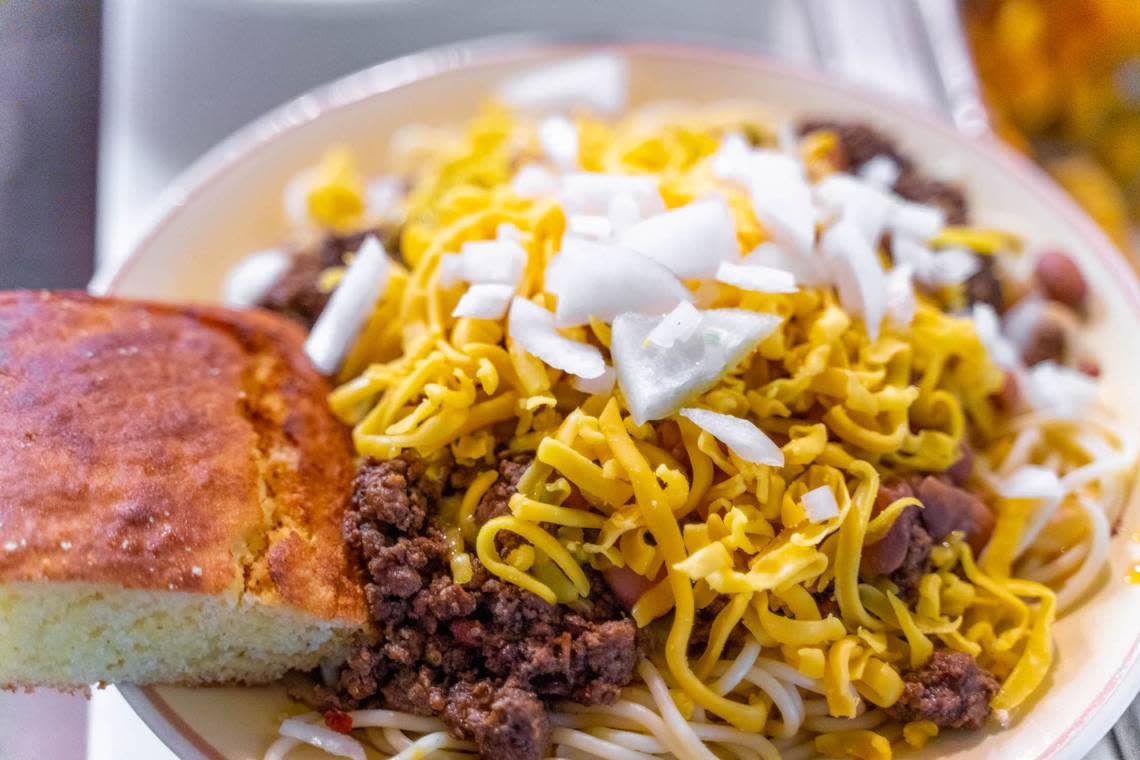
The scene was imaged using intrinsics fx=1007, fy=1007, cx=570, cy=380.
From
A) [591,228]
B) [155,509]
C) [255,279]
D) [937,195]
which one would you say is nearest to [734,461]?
[591,228]

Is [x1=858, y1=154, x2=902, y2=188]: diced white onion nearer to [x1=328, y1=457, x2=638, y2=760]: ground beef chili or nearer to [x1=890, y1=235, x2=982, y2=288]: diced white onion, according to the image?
[x1=890, y1=235, x2=982, y2=288]: diced white onion

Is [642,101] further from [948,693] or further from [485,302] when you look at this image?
[948,693]

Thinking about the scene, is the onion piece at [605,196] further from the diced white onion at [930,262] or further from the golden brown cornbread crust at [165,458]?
the golden brown cornbread crust at [165,458]

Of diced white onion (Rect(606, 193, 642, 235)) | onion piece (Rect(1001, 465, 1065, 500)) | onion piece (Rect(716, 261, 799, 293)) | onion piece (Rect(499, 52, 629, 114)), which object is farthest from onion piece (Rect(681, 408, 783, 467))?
onion piece (Rect(499, 52, 629, 114))

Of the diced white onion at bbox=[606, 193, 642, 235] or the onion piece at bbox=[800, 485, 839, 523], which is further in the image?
the diced white onion at bbox=[606, 193, 642, 235]

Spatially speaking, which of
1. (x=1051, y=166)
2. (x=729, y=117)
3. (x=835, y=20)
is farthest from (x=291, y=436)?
(x=1051, y=166)

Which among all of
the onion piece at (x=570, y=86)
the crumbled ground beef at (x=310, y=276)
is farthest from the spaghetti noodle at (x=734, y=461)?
the onion piece at (x=570, y=86)
